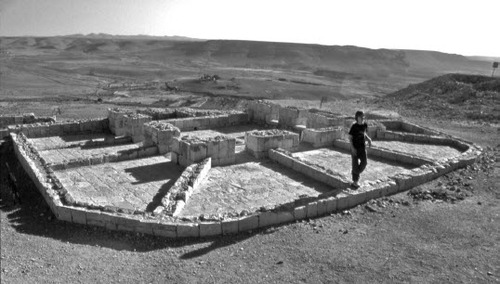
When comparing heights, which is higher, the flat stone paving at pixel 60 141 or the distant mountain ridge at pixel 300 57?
the distant mountain ridge at pixel 300 57

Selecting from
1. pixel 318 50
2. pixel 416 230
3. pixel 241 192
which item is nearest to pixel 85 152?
pixel 241 192

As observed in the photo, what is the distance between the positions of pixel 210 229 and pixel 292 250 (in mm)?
1626

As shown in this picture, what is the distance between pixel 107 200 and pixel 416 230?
272 inches

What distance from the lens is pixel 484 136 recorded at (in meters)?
18.0

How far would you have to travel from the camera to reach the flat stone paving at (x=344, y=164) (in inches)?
480

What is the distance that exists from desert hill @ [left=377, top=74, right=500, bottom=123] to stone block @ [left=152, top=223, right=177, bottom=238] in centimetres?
1938

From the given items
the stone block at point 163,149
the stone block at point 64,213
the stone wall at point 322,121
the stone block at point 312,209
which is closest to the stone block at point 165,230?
the stone block at point 64,213

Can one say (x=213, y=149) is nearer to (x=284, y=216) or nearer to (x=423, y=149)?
(x=284, y=216)

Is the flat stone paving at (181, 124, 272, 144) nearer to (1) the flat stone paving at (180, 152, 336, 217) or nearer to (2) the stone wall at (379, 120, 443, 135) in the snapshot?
(1) the flat stone paving at (180, 152, 336, 217)

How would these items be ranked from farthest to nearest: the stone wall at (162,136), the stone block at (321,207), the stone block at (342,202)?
the stone wall at (162,136) < the stone block at (342,202) < the stone block at (321,207)

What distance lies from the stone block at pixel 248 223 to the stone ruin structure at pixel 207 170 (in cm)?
2

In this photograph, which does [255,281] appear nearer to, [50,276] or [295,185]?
[50,276]

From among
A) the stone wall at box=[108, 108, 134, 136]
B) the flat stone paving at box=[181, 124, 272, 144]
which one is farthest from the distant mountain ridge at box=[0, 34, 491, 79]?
the stone wall at box=[108, 108, 134, 136]

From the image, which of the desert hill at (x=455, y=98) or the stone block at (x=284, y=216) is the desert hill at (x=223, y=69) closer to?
the desert hill at (x=455, y=98)
